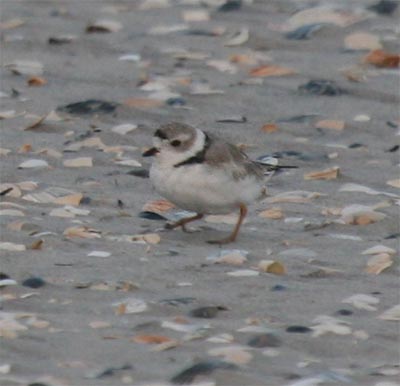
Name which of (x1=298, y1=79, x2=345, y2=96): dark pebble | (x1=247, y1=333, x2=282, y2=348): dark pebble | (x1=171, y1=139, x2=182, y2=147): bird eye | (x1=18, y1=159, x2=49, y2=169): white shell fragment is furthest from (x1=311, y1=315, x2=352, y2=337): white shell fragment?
(x1=298, y1=79, x2=345, y2=96): dark pebble

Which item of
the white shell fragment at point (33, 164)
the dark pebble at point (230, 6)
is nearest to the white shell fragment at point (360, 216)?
the white shell fragment at point (33, 164)

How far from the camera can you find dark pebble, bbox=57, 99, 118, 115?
26.8 feet

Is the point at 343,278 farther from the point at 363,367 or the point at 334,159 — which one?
the point at 334,159

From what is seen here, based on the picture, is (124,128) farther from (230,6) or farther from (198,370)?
(198,370)

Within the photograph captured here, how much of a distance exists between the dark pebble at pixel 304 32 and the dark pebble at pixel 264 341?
459 cm

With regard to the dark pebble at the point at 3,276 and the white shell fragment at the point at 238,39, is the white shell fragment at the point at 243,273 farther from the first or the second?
the white shell fragment at the point at 238,39

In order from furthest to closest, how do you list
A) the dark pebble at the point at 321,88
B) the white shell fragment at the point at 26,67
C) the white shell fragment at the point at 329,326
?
the white shell fragment at the point at 26,67 → the dark pebble at the point at 321,88 → the white shell fragment at the point at 329,326

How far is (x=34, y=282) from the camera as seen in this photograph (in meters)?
5.51

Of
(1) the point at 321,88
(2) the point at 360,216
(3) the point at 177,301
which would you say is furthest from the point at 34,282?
(1) the point at 321,88

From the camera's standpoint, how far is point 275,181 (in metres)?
7.32

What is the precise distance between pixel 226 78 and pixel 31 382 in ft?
14.7

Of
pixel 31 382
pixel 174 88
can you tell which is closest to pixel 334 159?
pixel 174 88

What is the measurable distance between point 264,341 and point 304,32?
4.71 m

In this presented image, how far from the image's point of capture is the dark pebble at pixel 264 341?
16.4ft
